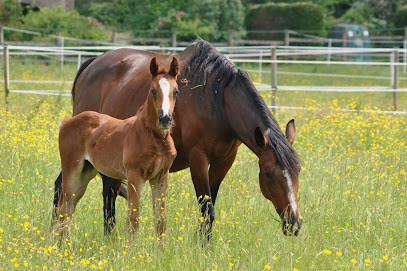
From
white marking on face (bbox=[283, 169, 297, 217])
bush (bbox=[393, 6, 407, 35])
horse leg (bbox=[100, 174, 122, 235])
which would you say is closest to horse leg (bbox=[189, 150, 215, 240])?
white marking on face (bbox=[283, 169, 297, 217])

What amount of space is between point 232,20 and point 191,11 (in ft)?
6.45

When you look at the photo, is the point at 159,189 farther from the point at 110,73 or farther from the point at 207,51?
the point at 110,73

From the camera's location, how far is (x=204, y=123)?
4.91m

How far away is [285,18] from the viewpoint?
2959cm

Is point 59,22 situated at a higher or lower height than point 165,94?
higher

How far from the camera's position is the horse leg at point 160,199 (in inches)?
169

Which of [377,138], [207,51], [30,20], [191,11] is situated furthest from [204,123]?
[191,11]

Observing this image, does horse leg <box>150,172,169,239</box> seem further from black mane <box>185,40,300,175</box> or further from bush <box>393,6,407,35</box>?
bush <box>393,6,407,35</box>

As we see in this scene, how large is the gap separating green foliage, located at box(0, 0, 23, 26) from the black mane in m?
22.2

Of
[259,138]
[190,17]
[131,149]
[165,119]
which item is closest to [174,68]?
[165,119]

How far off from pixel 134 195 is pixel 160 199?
210mm

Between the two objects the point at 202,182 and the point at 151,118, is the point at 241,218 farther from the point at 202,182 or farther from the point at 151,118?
the point at 151,118

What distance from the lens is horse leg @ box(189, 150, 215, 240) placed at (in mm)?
4765

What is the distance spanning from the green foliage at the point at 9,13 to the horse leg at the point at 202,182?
22741 millimetres
